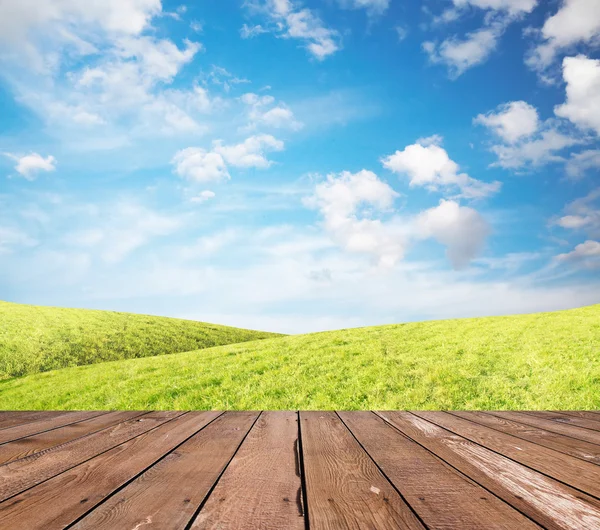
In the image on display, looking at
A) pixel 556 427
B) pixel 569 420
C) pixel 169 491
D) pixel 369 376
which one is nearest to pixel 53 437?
pixel 169 491

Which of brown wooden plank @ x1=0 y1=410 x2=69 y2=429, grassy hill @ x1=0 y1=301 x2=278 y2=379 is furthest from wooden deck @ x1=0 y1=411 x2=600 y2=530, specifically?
grassy hill @ x1=0 y1=301 x2=278 y2=379

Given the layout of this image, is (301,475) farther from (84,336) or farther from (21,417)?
(84,336)

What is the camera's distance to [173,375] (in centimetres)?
1348

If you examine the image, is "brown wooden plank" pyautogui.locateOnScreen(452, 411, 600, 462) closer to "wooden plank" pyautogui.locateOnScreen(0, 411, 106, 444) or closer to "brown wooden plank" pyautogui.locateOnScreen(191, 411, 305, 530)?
"brown wooden plank" pyautogui.locateOnScreen(191, 411, 305, 530)

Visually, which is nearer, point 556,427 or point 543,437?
point 543,437

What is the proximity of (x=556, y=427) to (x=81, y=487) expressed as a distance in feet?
11.4

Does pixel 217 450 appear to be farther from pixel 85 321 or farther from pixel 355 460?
pixel 85 321

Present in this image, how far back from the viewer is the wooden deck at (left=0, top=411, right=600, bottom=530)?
5.13 feet

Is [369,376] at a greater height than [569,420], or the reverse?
[569,420]

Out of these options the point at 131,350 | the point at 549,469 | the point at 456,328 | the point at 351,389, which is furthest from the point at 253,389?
the point at 131,350

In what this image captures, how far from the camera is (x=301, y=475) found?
204 centimetres

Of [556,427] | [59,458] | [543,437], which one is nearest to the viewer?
[59,458]

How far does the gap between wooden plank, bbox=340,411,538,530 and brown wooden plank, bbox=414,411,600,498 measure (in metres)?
0.49

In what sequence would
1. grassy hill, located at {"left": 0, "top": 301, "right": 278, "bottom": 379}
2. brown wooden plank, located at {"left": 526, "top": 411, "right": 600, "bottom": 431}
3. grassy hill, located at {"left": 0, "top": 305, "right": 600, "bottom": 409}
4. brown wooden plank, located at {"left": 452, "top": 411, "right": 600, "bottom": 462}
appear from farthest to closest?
1. grassy hill, located at {"left": 0, "top": 301, "right": 278, "bottom": 379}
2. grassy hill, located at {"left": 0, "top": 305, "right": 600, "bottom": 409}
3. brown wooden plank, located at {"left": 526, "top": 411, "right": 600, "bottom": 431}
4. brown wooden plank, located at {"left": 452, "top": 411, "right": 600, "bottom": 462}
